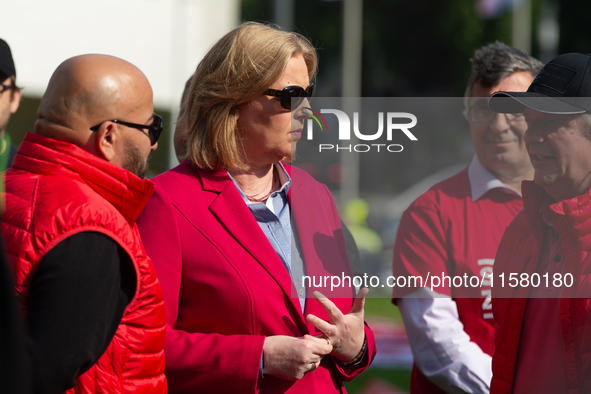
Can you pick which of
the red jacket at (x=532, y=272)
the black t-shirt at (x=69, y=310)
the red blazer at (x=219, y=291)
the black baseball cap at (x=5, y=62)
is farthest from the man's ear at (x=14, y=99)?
the red jacket at (x=532, y=272)

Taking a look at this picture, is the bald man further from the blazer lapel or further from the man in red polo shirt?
the man in red polo shirt

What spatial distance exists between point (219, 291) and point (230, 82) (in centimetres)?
81

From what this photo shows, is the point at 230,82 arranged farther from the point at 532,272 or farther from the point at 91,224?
the point at 532,272

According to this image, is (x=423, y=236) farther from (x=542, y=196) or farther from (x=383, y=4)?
(x=383, y=4)

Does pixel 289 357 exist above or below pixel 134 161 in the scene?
below

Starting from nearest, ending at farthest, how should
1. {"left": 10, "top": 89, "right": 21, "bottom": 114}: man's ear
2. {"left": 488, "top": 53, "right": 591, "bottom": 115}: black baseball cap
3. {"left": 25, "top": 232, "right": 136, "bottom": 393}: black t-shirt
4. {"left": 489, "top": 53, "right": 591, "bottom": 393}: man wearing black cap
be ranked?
{"left": 25, "top": 232, "right": 136, "bottom": 393}: black t-shirt, {"left": 489, "top": 53, "right": 591, "bottom": 393}: man wearing black cap, {"left": 488, "top": 53, "right": 591, "bottom": 115}: black baseball cap, {"left": 10, "top": 89, "right": 21, "bottom": 114}: man's ear

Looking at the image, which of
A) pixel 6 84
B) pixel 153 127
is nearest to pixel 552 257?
pixel 153 127

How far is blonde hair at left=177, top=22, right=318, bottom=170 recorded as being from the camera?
225 cm

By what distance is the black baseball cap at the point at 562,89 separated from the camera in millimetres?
1971

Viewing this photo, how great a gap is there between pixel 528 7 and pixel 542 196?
97.1 feet

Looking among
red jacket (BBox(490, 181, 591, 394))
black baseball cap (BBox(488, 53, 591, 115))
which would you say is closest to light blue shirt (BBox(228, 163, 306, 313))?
red jacket (BBox(490, 181, 591, 394))

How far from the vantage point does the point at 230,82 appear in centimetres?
226

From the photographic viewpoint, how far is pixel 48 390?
1.45m

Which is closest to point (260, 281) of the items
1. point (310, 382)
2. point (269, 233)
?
point (269, 233)
